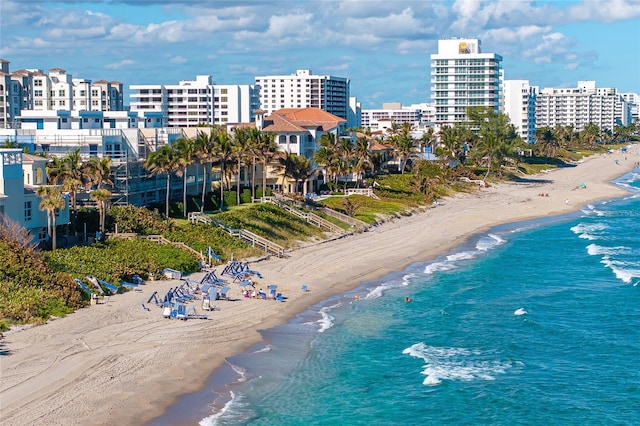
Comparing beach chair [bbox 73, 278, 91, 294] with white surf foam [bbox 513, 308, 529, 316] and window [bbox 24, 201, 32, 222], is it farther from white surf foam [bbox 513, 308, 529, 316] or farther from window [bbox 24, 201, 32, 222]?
white surf foam [bbox 513, 308, 529, 316]

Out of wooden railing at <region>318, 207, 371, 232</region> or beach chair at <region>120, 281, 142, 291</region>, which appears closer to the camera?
beach chair at <region>120, 281, 142, 291</region>

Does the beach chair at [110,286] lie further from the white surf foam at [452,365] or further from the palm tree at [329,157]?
the palm tree at [329,157]

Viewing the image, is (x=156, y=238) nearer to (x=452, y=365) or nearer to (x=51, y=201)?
(x=51, y=201)

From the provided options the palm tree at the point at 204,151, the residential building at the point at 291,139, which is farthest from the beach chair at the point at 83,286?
the residential building at the point at 291,139

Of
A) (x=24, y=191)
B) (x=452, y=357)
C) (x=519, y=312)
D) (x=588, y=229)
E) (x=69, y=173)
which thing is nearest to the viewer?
(x=452, y=357)

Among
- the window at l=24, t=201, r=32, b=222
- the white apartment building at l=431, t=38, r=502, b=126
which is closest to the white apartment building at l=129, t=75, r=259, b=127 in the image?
the white apartment building at l=431, t=38, r=502, b=126

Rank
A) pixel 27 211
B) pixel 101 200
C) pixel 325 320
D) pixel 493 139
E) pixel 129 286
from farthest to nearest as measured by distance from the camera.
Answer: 1. pixel 493 139
2. pixel 101 200
3. pixel 27 211
4. pixel 129 286
5. pixel 325 320

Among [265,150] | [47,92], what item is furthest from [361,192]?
[47,92]
